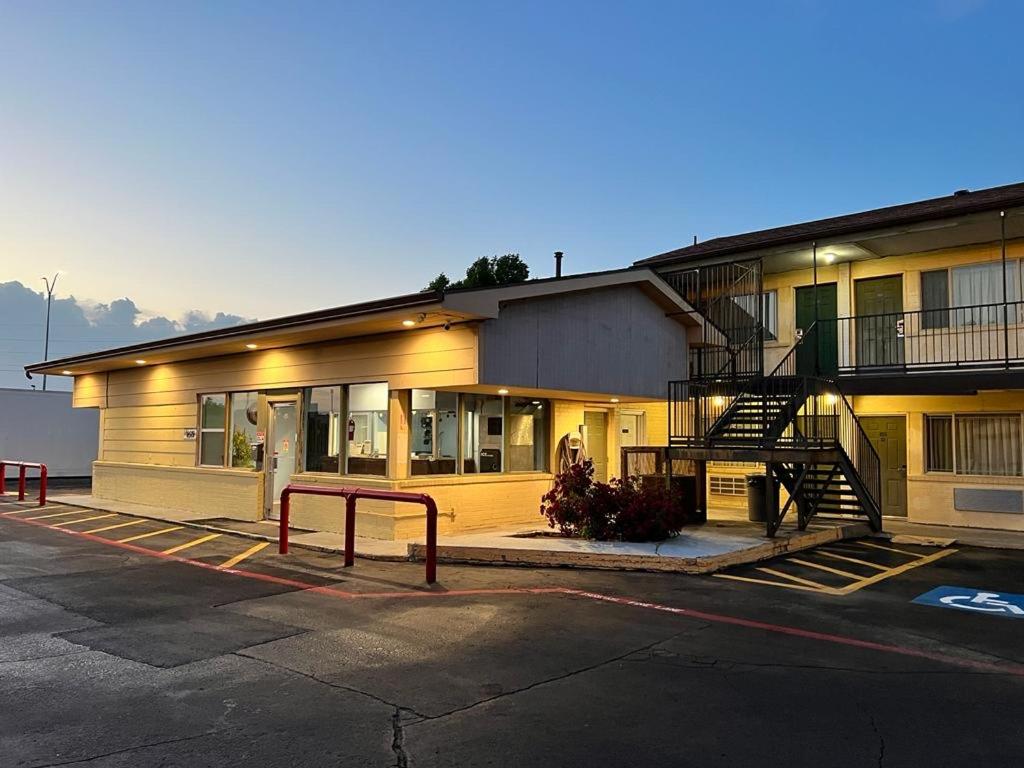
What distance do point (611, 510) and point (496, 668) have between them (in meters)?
6.26

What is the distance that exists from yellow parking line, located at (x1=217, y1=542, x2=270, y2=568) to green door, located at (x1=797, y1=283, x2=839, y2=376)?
40.0 ft

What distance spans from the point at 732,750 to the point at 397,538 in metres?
8.42

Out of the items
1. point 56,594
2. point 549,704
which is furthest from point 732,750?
point 56,594

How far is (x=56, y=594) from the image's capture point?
330 inches

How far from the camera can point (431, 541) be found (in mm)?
9195

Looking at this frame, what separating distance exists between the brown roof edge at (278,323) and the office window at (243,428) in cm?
170

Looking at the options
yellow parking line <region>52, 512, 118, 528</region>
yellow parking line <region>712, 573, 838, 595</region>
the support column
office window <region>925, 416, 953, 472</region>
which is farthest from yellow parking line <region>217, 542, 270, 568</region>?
office window <region>925, 416, 953, 472</region>

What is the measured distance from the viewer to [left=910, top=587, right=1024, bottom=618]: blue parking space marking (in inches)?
318

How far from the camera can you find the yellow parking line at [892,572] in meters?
9.22

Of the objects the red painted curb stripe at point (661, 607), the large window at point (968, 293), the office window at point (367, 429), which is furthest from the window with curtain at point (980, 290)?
the office window at point (367, 429)

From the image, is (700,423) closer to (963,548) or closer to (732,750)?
(963,548)

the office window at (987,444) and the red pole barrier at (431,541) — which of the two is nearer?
the red pole barrier at (431,541)

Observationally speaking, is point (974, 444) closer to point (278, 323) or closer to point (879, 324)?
point (879, 324)

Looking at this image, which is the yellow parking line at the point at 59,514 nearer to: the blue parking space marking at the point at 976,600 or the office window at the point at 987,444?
the blue parking space marking at the point at 976,600
